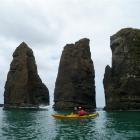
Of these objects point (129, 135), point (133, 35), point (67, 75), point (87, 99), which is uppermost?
point (133, 35)

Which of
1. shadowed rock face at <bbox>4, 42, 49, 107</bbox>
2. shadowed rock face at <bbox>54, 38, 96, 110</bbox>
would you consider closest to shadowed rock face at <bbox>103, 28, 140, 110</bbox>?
shadowed rock face at <bbox>54, 38, 96, 110</bbox>

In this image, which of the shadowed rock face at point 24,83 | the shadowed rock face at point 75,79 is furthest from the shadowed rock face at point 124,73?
the shadowed rock face at point 24,83

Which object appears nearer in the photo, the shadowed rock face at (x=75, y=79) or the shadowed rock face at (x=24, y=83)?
the shadowed rock face at (x=75, y=79)

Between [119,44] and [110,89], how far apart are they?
48.5 feet

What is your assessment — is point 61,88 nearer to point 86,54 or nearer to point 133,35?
point 86,54

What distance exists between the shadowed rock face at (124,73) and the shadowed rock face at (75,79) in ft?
54.3

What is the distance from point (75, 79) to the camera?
488ft

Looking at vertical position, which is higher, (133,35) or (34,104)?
(133,35)

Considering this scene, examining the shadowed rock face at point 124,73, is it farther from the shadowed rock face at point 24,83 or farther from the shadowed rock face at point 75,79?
the shadowed rock face at point 24,83

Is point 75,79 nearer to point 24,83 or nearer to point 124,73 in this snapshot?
point 24,83

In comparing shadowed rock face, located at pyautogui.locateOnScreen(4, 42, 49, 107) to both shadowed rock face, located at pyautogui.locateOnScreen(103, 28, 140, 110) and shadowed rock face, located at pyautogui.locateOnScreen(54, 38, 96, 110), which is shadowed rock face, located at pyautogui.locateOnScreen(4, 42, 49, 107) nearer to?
shadowed rock face, located at pyautogui.locateOnScreen(54, 38, 96, 110)

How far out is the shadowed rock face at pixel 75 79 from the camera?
145 m

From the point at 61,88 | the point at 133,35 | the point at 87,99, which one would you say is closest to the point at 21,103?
the point at 61,88

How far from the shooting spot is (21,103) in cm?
16025
